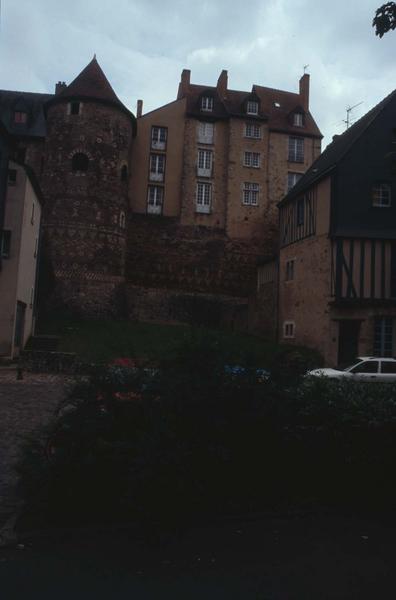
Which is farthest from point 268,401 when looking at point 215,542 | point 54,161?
point 54,161

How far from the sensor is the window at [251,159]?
109 ft

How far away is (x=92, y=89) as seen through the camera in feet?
93.2

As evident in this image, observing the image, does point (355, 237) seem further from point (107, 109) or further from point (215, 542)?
point (215, 542)

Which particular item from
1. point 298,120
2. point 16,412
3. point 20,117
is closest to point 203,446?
point 16,412

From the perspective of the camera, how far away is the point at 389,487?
4.97 meters

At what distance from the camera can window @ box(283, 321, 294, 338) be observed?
23.5m

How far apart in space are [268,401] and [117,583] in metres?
1.83

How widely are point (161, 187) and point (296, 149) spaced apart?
29.2 feet

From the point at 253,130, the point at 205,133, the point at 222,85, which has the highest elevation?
the point at 222,85

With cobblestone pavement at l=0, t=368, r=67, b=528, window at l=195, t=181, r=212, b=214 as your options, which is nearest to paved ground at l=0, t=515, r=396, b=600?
cobblestone pavement at l=0, t=368, r=67, b=528

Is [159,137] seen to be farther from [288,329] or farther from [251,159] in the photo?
[288,329]

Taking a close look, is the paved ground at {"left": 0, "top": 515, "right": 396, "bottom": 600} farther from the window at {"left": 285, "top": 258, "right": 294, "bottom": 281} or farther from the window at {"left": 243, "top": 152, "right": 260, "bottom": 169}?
the window at {"left": 243, "top": 152, "right": 260, "bottom": 169}

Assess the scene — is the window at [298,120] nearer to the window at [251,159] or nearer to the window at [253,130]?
the window at [253,130]

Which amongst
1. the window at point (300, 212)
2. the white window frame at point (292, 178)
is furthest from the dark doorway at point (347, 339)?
the white window frame at point (292, 178)
